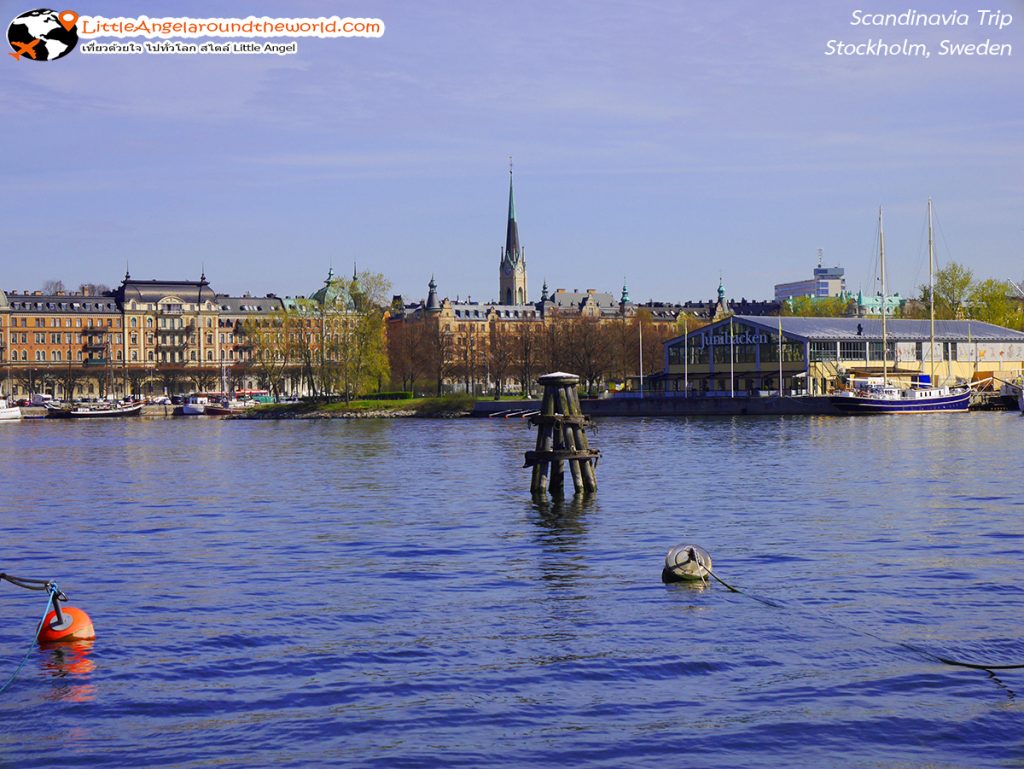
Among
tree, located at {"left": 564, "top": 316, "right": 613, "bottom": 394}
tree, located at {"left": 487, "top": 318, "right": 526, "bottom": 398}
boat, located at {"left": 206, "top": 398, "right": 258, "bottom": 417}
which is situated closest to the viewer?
tree, located at {"left": 564, "top": 316, "right": 613, "bottom": 394}

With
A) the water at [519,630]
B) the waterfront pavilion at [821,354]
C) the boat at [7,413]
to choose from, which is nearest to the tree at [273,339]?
the boat at [7,413]

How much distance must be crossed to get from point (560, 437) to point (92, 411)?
139 m

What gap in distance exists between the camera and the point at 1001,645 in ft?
64.2

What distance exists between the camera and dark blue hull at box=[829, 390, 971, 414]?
11581cm

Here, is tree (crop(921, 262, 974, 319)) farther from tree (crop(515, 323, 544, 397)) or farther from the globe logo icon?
the globe logo icon

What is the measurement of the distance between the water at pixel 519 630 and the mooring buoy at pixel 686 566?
1.98 feet

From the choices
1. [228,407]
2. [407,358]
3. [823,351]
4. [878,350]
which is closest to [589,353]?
[407,358]

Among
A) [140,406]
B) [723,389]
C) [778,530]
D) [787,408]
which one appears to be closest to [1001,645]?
[778,530]

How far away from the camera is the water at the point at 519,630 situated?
15.6 meters

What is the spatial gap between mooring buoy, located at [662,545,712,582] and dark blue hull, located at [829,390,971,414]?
93961mm

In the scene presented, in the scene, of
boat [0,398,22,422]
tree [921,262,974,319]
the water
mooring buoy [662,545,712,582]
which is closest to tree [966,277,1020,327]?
tree [921,262,974,319]

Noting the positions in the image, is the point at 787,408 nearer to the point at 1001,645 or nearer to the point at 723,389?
the point at 723,389

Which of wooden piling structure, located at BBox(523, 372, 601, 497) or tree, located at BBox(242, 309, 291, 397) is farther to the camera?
tree, located at BBox(242, 309, 291, 397)

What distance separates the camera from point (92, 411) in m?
169
